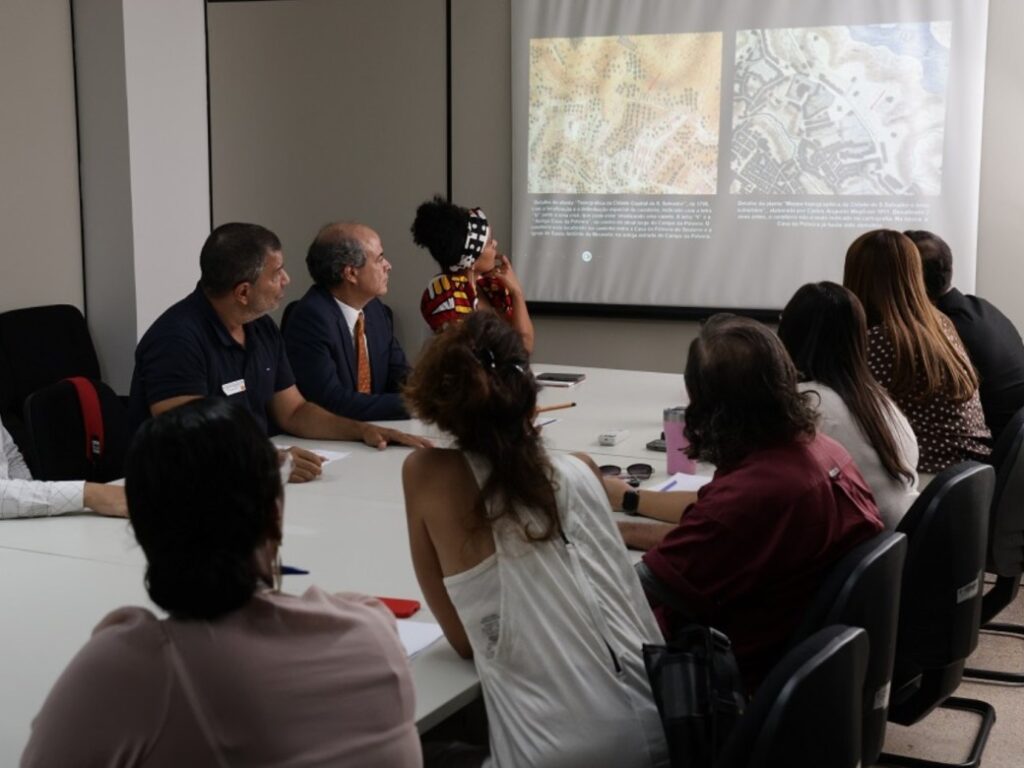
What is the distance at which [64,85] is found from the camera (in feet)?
18.1

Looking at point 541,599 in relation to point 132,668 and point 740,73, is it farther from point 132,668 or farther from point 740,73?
point 740,73

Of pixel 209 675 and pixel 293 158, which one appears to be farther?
pixel 293 158

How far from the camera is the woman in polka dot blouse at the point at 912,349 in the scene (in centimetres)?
348

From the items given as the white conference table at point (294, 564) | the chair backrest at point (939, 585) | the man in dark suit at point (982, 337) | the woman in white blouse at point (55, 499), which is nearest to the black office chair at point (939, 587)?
the chair backrest at point (939, 585)

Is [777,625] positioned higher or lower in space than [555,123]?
lower

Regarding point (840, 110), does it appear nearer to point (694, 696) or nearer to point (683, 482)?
point (683, 482)

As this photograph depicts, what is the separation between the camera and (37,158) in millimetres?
5469

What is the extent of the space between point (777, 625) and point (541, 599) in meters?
0.62

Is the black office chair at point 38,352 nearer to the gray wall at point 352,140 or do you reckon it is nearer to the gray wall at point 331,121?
the gray wall at point 352,140

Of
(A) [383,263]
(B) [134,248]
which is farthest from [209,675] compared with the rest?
(B) [134,248]

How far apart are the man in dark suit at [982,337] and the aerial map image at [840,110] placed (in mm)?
1672

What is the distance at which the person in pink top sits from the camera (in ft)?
4.12

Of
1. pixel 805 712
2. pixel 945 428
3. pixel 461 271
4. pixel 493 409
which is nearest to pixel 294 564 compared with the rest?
pixel 493 409

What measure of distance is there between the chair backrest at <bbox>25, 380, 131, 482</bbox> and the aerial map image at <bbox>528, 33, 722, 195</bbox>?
3071 millimetres
